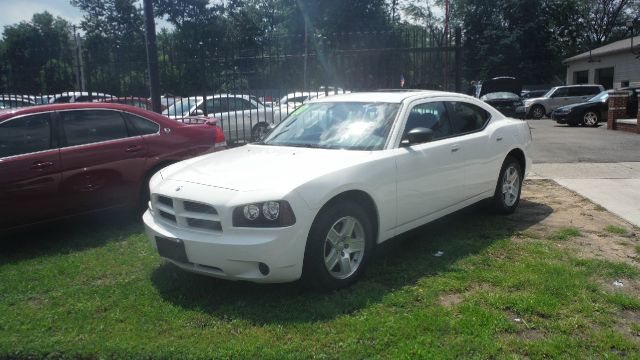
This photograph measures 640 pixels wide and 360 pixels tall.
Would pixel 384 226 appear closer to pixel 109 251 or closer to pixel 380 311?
pixel 380 311

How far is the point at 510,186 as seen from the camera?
670 cm

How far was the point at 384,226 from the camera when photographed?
15.3 feet

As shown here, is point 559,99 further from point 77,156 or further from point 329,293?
point 329,293

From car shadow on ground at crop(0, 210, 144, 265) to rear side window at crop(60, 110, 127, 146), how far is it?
2.85 feet

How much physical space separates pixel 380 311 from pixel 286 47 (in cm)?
856

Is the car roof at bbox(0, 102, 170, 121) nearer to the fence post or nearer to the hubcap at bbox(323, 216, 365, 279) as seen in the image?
the hubcap at bbox(323, 216, 365, 279)

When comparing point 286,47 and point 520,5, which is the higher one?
point 520,5

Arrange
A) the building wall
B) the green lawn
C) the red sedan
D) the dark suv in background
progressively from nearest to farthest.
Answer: the green lawn < the red sedan < the dark suv in background < the building wall

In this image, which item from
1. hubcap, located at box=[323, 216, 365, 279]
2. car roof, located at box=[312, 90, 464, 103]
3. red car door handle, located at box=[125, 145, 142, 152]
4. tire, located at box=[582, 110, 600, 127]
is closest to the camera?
hubcap, located at box=[323, 216, 365, 279]

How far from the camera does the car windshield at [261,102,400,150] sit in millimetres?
4953

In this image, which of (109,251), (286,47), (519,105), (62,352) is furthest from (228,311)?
(519,105)

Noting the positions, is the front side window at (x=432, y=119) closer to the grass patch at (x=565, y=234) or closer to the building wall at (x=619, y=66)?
the grass patch at (x=565, y=234)

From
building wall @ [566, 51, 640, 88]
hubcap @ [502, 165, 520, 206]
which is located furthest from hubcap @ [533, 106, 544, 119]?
hubcap @ [502, 165, 520, 206]

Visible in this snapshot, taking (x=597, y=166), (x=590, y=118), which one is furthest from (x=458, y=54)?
(x=590, y=118)
